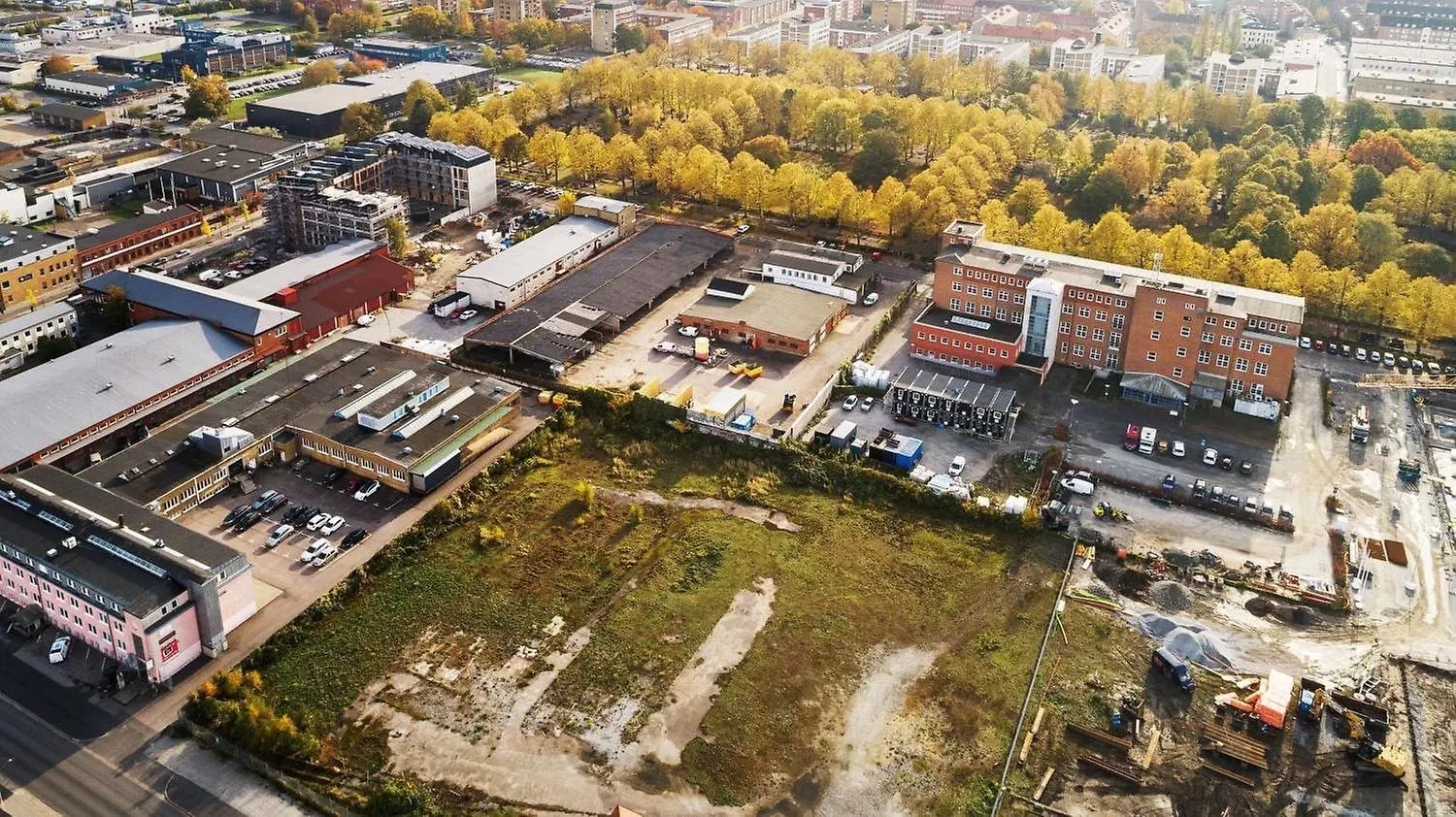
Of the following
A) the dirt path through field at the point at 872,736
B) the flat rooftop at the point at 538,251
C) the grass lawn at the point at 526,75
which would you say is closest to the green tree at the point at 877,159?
the flat rooftop at the point at 538,251

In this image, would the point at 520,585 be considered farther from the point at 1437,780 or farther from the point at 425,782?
the point at 1437,780

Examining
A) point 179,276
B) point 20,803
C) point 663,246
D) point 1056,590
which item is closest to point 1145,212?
point 663,246

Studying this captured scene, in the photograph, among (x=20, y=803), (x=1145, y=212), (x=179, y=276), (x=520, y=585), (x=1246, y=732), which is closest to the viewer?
(x=20, y=803)

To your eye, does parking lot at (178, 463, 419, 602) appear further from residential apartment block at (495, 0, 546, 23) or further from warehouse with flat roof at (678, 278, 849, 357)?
residential apartment block at (495, 0, 546, 23)

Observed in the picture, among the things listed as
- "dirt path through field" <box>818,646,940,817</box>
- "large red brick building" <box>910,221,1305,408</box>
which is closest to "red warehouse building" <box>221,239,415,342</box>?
"large red brick building" <box>910,221,1305,408</box>

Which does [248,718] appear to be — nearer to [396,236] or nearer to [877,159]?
[396,236]

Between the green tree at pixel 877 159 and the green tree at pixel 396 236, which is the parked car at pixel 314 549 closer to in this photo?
the green tree at pixel 396 236

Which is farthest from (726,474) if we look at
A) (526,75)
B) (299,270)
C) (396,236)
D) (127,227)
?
(526,75)
